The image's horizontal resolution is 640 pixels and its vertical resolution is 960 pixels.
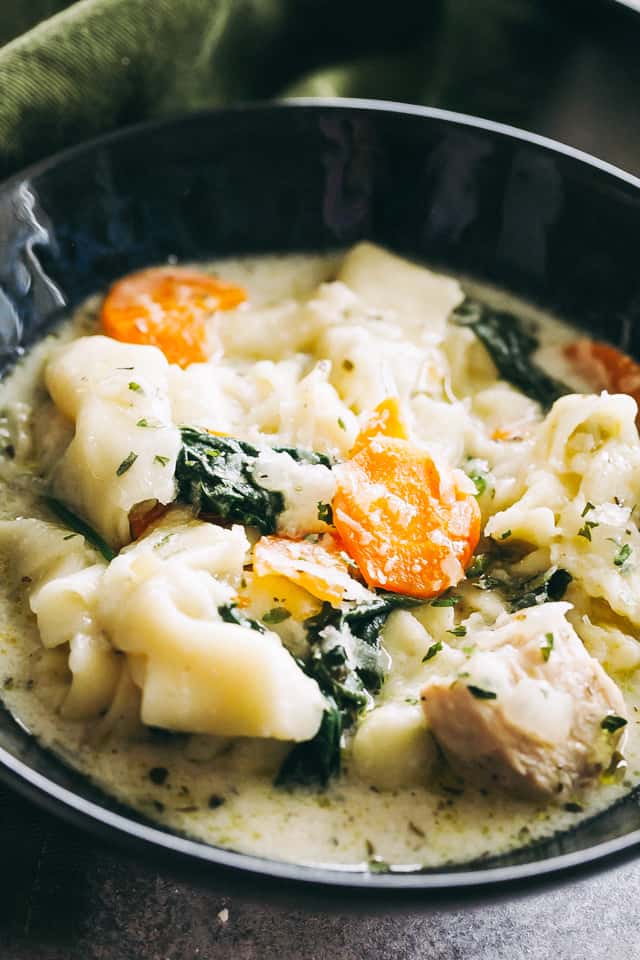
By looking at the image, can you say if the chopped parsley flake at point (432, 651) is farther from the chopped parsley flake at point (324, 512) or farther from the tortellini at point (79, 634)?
the tortellini at point (79, 634)

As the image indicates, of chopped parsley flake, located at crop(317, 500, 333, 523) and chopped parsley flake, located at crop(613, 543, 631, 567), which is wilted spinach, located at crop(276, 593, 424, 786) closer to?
chopped parsley flake, located at crop(317, 500, 333, 523)

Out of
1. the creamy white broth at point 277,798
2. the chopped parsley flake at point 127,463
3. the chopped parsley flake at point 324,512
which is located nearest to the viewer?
the creamy white broth at point 277,798

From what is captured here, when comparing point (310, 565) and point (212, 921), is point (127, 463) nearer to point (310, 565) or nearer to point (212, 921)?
point (310, 565)

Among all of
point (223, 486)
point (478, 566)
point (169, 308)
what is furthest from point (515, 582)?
point (169, 308)

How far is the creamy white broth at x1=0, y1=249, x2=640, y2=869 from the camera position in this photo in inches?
110

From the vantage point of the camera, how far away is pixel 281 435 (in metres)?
3.71

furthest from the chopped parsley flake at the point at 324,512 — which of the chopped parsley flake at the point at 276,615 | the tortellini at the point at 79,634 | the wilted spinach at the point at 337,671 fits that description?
the tortellini at the point at 79,634

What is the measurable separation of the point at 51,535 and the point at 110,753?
28.9 inches

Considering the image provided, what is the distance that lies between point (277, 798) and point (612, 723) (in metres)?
0.89

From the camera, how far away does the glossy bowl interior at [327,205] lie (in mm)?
4141

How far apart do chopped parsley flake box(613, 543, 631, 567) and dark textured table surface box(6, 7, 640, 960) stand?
870mm

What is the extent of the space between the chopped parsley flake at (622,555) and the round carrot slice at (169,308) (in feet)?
5.56

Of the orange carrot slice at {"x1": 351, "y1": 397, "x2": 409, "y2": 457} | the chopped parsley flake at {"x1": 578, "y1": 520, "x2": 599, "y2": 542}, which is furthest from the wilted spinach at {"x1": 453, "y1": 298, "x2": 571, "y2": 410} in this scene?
the chopped parsley flake at {"x1": 578, "y1": 520, "x2": 599, "y2": 542}

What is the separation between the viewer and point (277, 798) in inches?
114
